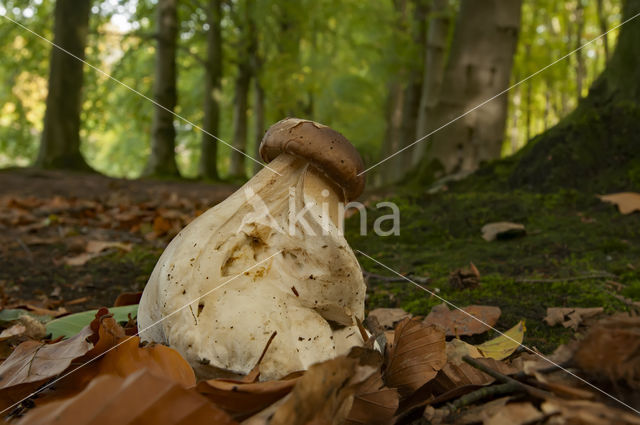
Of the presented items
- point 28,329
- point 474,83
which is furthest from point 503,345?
point 474,83

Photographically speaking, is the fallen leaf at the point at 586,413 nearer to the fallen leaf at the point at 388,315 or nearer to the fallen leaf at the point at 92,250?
the fallen leaf at the point at 388,315

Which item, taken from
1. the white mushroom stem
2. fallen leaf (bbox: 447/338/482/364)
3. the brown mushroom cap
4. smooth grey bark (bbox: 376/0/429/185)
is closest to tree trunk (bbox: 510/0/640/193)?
fallen leaf (bbox: 447/338/482/364)

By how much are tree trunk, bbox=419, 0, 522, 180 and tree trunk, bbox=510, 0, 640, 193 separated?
74.2 inches

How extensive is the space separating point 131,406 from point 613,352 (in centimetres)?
88

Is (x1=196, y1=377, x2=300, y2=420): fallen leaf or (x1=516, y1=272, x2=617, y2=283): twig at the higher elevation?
(x1=196, y1=377, x2=300, y2=420): fallen leaf

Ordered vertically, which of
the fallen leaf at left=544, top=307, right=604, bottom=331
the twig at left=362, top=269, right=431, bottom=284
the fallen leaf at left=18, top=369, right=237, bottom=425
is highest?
the fallen leaf at left=18, top=369, right=237, bottom=425

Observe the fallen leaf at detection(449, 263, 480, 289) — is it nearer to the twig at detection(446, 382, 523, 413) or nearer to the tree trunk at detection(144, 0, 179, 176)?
the twig at detection(446, 382, 523, 413)

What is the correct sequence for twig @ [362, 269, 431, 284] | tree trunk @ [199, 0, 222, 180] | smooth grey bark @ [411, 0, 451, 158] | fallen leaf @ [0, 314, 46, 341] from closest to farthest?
fallen leaf @ [0, 314, 46, 341], twig @ [362, 269, 431, 284], smooth grey bark @ [411, 0, 451, 158], tree trunk @ [199, 0, 222, 180]

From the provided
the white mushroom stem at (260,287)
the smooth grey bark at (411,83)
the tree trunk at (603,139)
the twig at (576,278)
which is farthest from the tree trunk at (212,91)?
the white mushroom stem at (260,287)

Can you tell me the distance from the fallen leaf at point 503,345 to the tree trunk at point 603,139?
233cm

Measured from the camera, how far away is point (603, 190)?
12.0ft

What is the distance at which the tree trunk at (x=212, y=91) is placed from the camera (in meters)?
14.5

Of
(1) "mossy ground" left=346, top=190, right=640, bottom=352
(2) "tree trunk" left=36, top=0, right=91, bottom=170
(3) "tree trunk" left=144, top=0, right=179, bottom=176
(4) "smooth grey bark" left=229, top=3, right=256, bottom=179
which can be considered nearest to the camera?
(1) "mossy ground" left=346, top=190, right=640, bottom=352

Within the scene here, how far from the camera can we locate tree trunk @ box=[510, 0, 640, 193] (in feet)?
12.2
